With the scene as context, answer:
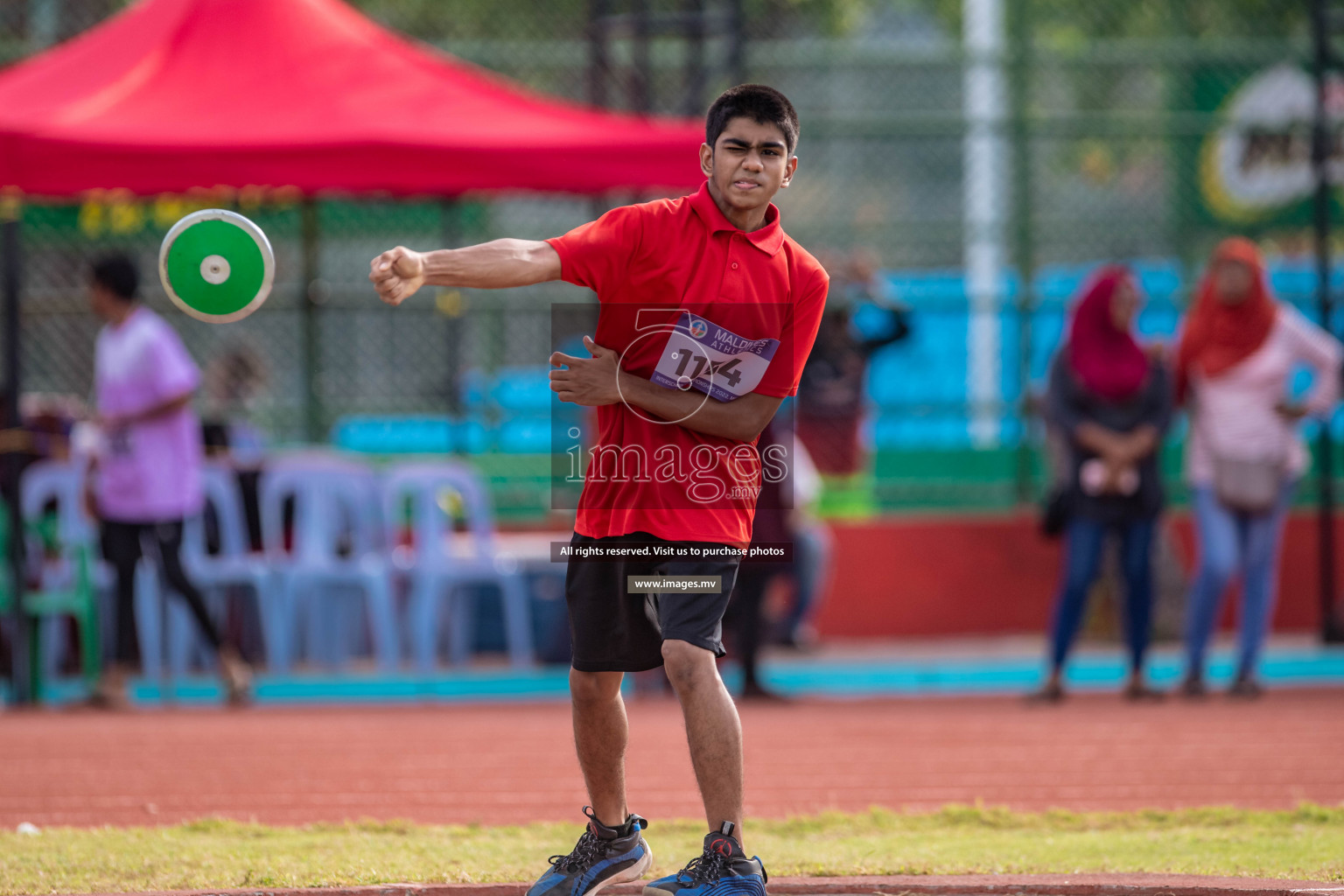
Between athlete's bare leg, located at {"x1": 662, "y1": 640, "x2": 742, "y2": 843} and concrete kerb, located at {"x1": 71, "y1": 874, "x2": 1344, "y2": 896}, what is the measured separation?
0.37 metres

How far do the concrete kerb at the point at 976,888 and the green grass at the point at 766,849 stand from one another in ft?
0.51

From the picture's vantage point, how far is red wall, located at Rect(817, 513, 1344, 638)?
1108 centimetres

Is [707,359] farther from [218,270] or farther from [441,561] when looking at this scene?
[441,561]

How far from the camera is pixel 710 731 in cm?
396

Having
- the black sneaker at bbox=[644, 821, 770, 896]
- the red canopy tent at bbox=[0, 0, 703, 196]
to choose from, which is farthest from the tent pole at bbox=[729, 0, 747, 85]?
the black sneaker at bbox=[644, 821, 770, 896]

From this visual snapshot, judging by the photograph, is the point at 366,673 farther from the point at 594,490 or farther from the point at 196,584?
the point at 594,490

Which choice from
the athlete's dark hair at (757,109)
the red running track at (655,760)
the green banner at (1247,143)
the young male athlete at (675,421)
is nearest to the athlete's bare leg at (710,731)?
the young male athlete at (675,421)

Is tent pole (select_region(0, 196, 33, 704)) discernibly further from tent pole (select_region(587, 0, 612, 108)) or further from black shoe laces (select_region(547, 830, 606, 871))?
black shoe laces (select_region(547, 830, 606, 871))

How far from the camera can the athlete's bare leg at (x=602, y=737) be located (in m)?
4.12

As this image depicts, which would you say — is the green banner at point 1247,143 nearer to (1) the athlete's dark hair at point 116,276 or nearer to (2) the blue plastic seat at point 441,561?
(2) the blue plastic seat at point 441,561

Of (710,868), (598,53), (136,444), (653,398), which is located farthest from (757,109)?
(598,53)

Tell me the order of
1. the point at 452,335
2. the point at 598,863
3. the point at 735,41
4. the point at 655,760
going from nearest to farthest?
the point at 598,863 < the point at 655,760 < the point at 735,41 < the point at 452,335

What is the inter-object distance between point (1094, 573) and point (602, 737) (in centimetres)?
480

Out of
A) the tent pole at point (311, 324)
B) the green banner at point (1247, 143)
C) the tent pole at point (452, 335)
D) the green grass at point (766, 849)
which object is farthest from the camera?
the green banner at point (1247, 143)
